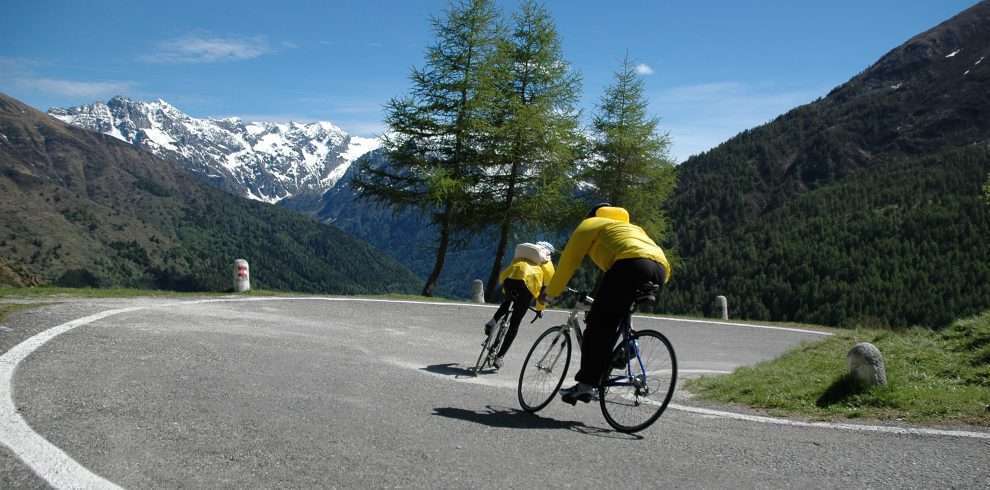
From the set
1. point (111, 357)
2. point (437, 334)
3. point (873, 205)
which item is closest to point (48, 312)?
point (111, 357)

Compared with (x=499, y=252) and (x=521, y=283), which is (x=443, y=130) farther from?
(x=521, y=283)

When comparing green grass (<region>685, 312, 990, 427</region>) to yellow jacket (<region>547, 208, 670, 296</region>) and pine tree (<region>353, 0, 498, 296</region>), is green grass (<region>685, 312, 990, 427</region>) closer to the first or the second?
yellow jacket (<region>547, 208, 670, 296</region>)

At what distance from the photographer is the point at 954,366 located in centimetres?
814

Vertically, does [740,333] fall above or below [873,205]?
below

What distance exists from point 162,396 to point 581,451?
3436mm

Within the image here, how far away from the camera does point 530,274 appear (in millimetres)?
8938

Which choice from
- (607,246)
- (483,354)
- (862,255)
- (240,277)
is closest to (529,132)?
(240,277)

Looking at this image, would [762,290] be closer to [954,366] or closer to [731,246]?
[731,246]

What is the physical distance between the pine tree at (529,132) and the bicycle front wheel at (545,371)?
701 inches

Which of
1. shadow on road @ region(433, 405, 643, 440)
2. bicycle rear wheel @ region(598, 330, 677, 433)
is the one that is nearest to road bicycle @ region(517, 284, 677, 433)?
bicycle rear wheel @ region(598, 330, 677, 433)

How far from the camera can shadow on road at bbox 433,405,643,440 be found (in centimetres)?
584

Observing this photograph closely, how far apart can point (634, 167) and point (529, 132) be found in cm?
649

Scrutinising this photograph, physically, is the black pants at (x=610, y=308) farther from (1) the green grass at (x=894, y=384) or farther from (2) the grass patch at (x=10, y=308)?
(2) the grass patch at (x=10, y=308)

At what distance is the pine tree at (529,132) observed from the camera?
2561 cm
